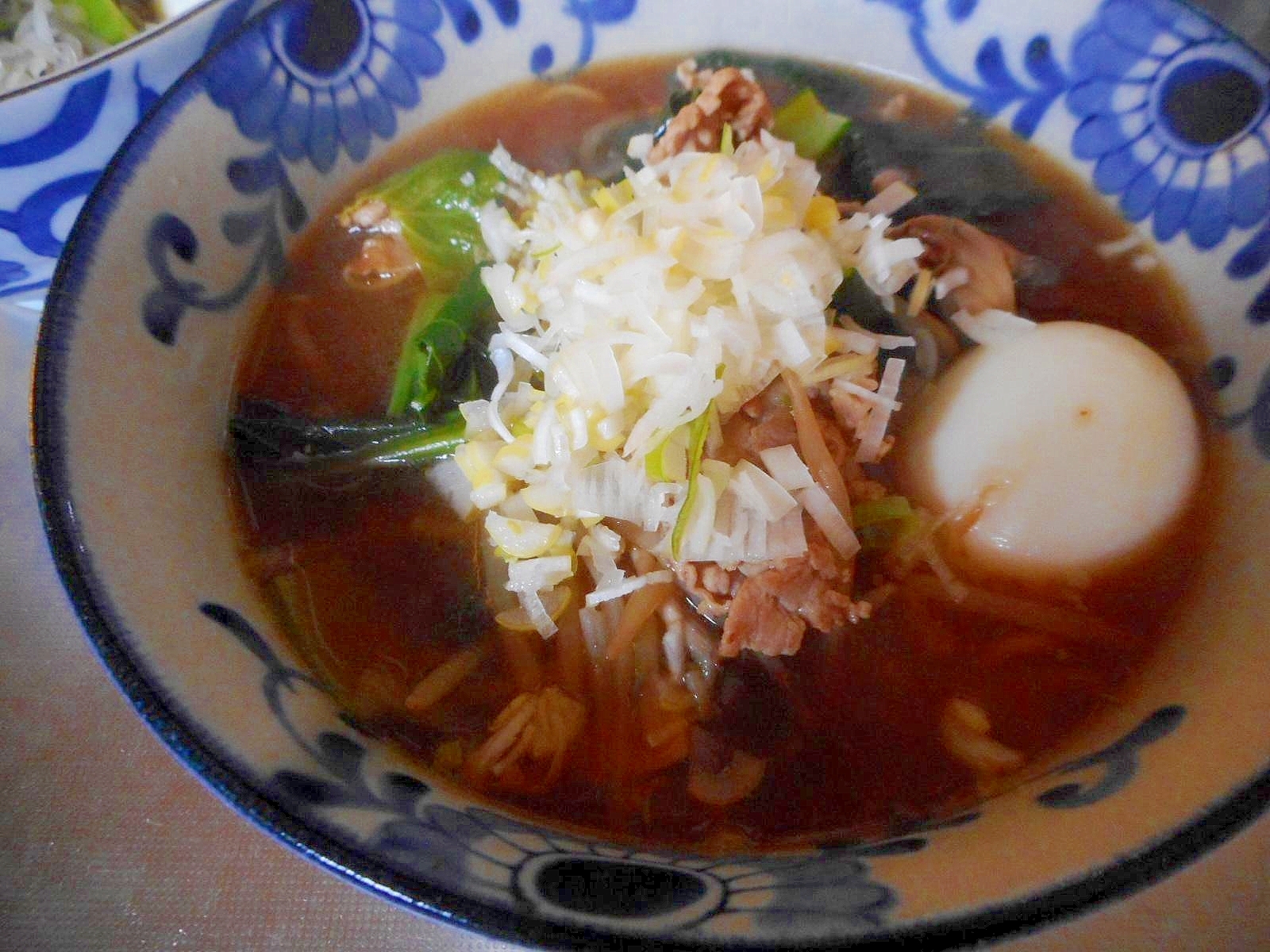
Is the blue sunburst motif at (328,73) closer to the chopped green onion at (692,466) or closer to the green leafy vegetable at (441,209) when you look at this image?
the green leafy vegetable at (441,209)

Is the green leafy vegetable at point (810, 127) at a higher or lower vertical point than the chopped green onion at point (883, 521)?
higher

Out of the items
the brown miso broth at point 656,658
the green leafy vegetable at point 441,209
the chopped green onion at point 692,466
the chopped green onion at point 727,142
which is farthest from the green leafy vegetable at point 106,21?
the chopped green onion at point 692,466

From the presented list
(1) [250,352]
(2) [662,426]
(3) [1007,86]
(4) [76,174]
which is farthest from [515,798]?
(3) [1007,86]

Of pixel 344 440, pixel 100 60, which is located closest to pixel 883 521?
pixel 344 440

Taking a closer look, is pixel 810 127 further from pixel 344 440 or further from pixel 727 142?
pixel 344 440

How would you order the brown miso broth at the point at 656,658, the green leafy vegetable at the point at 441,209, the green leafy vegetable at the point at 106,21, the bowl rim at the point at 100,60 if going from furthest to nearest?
1. the green leafy vegetable at the point at 106,21
2. the green leafy vegetable at the point at 441,209
3. the bowl rim at the point at 100,60
4. the brown miso broth at the point at 656,658

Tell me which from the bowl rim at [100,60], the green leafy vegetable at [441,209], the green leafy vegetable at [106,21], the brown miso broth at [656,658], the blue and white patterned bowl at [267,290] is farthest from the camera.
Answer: the green leafy vegetable at [106,21]

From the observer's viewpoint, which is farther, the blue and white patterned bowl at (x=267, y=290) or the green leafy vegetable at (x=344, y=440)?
the green leafy vegetable at (x=344, y=440)
